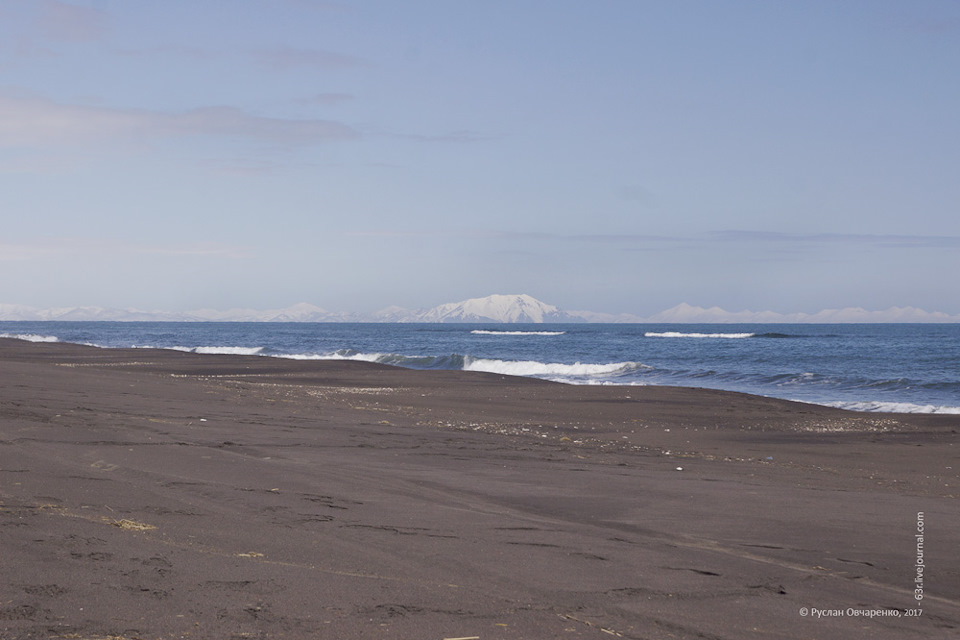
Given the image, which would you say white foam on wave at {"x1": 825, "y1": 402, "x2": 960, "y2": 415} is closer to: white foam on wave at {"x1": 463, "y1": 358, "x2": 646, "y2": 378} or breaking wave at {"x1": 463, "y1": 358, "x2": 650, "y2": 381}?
breaking wave at {"x1": 463, "y1": 358, "x2": 650, "y2": 381}

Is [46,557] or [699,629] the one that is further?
[46,557]

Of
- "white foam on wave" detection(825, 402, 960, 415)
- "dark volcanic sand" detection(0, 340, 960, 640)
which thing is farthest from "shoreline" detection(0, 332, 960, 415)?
"dark volcanic sand" detection(0, 340, 960, 640)

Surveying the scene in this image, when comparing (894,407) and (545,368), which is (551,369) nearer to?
(545,368)

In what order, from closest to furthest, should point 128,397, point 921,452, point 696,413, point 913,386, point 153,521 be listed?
1. point 153,521
2. point 921,452
3. point 128,397
4. point 696,413
5. point 913,386

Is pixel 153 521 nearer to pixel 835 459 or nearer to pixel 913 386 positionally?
pixel 835 459

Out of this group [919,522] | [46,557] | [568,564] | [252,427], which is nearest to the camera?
[46,557]

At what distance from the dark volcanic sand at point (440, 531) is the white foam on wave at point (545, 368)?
24927 millimetres

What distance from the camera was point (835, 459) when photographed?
41.0 ft

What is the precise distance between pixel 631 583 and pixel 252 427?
8.11 metres

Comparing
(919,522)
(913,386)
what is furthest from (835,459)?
(913,386)

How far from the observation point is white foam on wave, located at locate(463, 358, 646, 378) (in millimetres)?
38781

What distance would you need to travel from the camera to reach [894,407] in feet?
73.2

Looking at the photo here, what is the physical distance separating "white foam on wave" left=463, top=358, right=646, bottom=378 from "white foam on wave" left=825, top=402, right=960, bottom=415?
51.1 ft

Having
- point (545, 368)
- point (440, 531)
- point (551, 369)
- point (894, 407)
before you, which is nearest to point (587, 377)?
point (551, 369)
